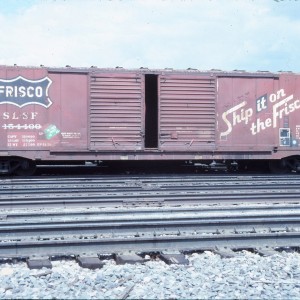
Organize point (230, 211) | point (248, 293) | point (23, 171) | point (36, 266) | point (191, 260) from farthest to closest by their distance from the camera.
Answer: point (23, 171), point (230, 211), point (191, 260), point (36, 266), point (248, 293)

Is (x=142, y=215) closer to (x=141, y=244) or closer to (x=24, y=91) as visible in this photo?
(x=141, y=244)

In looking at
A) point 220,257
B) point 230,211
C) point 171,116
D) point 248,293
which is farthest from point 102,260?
point 171,116

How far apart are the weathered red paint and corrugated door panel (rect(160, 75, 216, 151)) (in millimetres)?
29

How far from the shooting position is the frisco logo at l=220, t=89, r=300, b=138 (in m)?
15.6

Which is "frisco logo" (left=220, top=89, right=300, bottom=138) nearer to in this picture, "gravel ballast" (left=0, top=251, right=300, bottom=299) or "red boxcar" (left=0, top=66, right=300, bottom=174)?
"red boxcar" (left=0, top=66, right=300, bottom=174)

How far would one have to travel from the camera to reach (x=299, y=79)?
1594cm

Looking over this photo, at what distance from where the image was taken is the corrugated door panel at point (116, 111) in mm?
14852

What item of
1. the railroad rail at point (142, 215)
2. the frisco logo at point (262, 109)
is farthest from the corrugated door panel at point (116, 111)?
the frisco logo at point (262, 109)

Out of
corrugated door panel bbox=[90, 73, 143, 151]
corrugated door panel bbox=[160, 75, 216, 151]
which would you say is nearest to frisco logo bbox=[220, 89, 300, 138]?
corrugated door panel bbox=[160, 75, 216, 151]

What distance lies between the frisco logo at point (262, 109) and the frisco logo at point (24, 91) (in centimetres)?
531

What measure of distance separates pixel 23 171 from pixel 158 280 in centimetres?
1046

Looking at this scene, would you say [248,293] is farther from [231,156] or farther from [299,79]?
[299,79]

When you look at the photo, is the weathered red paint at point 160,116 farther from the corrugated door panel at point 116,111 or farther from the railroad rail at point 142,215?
the railroad rail at point 142,215

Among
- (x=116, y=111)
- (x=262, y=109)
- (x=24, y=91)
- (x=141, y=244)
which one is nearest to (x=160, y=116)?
(x=116, y=111)
